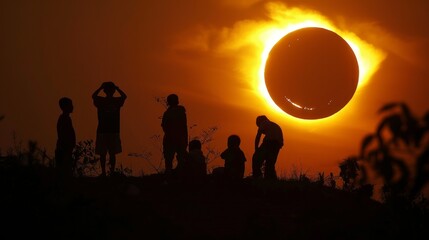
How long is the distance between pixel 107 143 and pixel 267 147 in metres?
4.31

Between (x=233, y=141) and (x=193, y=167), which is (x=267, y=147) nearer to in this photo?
(x=233, y=141)

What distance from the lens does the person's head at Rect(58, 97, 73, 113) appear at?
15.3 metres

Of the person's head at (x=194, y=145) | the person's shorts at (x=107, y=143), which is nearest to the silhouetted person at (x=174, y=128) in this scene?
the person's head at (x=194, y=145)

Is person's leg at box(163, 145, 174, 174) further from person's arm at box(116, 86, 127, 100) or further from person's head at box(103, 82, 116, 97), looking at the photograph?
person's head at box(103, 82, 116, 97)

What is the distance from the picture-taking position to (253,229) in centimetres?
1089

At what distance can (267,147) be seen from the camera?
18.0 m

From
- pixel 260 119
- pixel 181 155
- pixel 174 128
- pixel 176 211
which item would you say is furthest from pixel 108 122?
pixel 260 119

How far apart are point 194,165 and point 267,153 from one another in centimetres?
303

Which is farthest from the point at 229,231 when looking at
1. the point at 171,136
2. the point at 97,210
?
the point at 171,136

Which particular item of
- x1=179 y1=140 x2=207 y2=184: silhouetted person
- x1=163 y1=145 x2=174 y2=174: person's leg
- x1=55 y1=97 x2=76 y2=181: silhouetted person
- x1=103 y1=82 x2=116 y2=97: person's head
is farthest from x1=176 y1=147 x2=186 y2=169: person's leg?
x1=55 y1=97 x2=76 y2=181: silhouetted person

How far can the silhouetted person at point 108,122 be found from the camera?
15.8 meters

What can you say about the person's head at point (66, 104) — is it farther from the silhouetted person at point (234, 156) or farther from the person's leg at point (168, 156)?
the silhouetted person at point (234, 156)

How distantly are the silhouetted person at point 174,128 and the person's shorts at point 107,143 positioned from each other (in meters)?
1.12

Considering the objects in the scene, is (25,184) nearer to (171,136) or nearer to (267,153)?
(171,136)
